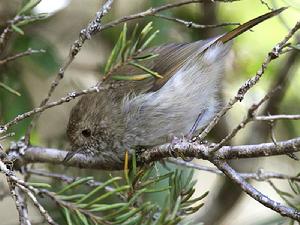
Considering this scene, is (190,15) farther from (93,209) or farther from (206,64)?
(93,209)

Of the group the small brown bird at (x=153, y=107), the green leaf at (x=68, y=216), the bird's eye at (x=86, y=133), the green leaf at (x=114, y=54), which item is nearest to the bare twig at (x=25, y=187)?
the green leaf at (x=68, y=216)

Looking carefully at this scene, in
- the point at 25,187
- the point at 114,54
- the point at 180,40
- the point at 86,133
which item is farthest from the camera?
the point at 180,40

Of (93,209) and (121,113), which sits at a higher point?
(121,113)

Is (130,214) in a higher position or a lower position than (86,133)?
lower

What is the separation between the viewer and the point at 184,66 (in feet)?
8.29

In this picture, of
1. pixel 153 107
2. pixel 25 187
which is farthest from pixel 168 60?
pixel 25 187

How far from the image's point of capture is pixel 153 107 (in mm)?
2402

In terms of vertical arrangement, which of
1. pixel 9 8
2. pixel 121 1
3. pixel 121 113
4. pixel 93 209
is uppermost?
pixel 121 1

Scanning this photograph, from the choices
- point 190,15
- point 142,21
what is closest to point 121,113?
point 142,21

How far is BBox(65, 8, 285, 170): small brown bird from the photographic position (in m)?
2.34

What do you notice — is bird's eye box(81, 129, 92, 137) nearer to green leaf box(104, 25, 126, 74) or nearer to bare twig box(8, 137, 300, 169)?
bare twig box(8, 137, 300, 169)

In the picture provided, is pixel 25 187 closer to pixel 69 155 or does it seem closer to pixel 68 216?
pixel 68 216

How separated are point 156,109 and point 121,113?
139 millimetres

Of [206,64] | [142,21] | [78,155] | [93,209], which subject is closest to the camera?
[93,209]
